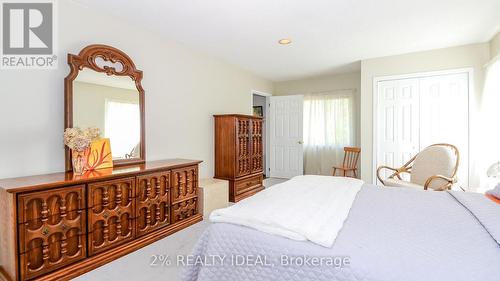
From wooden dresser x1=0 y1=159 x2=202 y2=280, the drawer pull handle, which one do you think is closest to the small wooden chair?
wooden dresser x1=0 y1=159 x2=202 y2=280

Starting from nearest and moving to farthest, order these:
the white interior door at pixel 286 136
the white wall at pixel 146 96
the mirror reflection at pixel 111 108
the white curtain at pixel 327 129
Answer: the white wall at pixel 146 96
the mirror reflection at pixel 111 108
the white curtain at pixel 327 129
the white interior door at pixel 286 136

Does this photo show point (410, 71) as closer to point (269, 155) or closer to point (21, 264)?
point (269, 155)

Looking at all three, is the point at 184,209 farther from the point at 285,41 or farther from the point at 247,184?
the point at 285,41

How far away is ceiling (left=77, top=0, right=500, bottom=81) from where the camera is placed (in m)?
2.41

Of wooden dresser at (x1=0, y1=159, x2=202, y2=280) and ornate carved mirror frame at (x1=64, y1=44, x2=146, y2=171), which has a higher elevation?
ornate carved mirror frame at (x1=64, y1=44, x2=146, y2=171)

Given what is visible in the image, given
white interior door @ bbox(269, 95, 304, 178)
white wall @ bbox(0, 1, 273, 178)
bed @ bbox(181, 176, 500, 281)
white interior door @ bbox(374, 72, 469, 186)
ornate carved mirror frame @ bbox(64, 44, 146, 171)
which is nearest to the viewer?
bed @ bbox(181, 176, 500, 281)

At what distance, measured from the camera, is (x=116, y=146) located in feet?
8.68

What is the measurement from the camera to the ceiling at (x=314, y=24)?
7.89ft

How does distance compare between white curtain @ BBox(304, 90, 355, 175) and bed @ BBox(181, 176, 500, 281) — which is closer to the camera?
bed @ BBox(181, 176, 500, 281)

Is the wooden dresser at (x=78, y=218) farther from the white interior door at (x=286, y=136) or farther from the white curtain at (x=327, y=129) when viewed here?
the white curtain at (x=327, y=129)

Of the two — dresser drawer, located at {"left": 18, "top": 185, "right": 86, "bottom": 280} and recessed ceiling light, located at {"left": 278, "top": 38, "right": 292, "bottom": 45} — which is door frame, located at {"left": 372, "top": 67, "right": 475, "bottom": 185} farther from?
dresser drawer, located at {"left": 18, "top": 185, "right": 86, "bottom": 280}

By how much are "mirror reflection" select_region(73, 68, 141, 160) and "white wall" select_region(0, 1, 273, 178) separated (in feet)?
0.48

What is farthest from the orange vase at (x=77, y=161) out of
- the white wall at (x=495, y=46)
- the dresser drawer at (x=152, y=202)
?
the white wall at (x=495, y=46)

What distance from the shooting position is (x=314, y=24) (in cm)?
283
